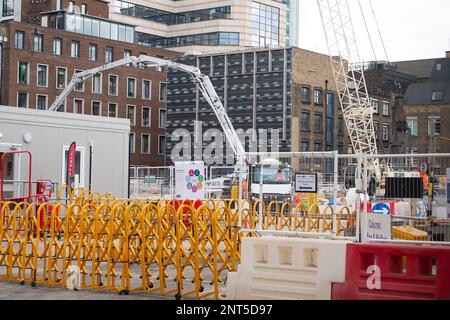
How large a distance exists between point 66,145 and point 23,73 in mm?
39620

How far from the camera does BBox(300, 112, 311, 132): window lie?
56.4 metres

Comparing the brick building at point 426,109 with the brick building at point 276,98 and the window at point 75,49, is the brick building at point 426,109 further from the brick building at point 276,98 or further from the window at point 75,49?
the window at point 75,49

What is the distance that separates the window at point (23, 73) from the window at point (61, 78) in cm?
313

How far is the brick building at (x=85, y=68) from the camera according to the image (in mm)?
65438

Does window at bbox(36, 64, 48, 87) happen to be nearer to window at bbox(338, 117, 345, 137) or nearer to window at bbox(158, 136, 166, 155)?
window at bbox(158, 136, 166, 155)

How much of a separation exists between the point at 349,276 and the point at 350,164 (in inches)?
132

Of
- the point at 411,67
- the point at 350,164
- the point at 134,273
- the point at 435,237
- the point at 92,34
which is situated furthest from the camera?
the point at 411,67

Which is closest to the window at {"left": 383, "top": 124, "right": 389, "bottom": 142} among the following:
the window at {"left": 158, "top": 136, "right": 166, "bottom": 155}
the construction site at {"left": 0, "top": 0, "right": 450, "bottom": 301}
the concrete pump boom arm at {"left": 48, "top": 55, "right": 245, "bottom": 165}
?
the construction site at {"left": 0, "top": 0, "right": 450, "bottom": 301}

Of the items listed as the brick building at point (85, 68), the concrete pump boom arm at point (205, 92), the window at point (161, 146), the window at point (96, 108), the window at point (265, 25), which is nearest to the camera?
the concrete pump boom arm at point (205, 92)

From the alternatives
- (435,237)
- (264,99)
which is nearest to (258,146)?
(264,99)

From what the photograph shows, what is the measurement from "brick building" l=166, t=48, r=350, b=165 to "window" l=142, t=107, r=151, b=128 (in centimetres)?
1358

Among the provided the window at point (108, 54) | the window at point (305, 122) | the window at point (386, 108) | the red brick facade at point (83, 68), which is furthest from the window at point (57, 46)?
the window at point (386, 108)
